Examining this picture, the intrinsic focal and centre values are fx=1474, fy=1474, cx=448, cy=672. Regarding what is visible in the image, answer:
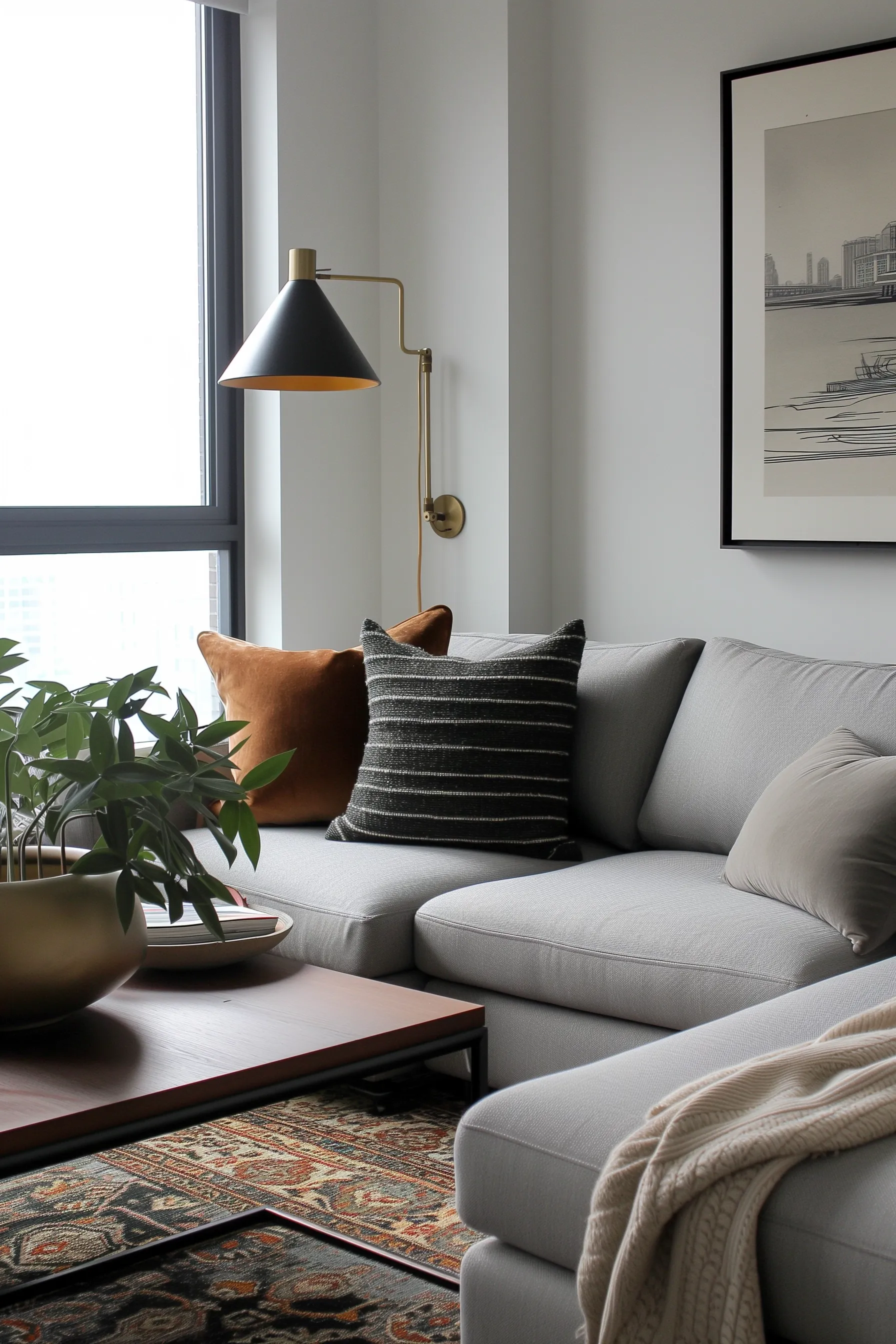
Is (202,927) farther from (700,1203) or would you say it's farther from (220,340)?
(220,340)

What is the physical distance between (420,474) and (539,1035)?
7.21ft

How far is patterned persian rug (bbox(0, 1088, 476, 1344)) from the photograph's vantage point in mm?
2104

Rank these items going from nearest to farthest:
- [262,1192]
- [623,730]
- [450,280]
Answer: [262,1192], [623,730], [450,280]

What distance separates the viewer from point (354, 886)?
2.79 meters

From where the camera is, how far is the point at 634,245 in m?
4.02

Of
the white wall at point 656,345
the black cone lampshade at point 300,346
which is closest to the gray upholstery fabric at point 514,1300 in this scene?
the black cone lampshade at point 300,346

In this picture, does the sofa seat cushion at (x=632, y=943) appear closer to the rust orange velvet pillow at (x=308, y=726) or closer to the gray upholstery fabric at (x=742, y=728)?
the gray upholstery fabric at (x=742, y=728)

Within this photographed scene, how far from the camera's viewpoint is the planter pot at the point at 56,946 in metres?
1.74

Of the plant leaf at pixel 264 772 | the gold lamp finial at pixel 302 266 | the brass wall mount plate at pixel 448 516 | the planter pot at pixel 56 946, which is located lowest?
the planter pot at pixel 56 946

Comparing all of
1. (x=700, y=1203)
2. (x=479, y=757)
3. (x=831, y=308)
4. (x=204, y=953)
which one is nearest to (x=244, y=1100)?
(x=204, y=953)

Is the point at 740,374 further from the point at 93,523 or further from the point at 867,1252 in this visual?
the point at 867,1252

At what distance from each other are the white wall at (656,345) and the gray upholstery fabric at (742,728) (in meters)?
0.67

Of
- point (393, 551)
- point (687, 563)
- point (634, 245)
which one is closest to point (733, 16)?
point (634, 245)

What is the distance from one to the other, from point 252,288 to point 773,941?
278 centimetres
